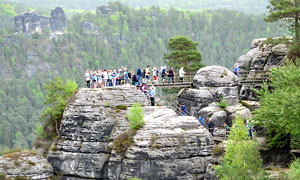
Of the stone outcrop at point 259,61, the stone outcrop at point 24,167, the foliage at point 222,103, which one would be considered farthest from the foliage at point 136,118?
the stone outcrop at point 259,61

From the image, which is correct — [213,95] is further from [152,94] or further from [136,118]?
[136,118]

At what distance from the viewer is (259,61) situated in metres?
55.2

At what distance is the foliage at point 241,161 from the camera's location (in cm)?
3128

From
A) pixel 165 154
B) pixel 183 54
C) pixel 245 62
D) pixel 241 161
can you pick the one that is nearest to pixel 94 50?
pixel 183 54

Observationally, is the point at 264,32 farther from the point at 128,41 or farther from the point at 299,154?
the point at 299,154

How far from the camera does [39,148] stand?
4559 centimetres

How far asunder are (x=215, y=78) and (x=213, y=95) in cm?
182

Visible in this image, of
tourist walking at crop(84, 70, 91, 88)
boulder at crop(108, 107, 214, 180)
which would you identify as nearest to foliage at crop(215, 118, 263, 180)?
boulder at crop(108, 107, 214, 180)

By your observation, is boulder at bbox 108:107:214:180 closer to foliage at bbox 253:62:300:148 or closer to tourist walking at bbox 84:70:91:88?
foliage at bbox 253:62:300:148

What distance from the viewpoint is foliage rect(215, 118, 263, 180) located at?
3128cm

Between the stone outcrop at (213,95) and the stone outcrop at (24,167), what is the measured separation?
15730 mm

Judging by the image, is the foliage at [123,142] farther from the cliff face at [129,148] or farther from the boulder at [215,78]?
the boulder at [215,78]

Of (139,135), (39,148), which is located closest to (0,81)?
(39,148)

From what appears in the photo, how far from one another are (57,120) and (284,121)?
22875 millimetres
